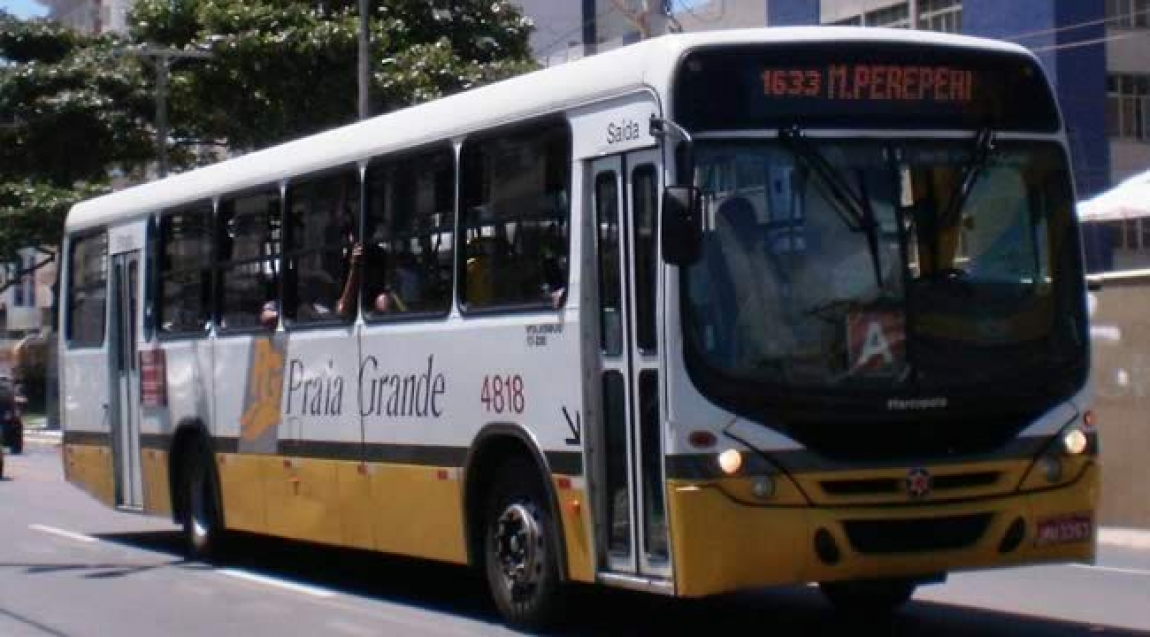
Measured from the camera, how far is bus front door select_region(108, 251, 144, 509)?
18.0 m

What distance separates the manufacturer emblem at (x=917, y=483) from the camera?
973cm

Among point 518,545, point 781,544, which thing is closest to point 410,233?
point 518,545

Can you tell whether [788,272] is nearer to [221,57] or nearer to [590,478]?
[590,478]

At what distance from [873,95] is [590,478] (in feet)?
8.40

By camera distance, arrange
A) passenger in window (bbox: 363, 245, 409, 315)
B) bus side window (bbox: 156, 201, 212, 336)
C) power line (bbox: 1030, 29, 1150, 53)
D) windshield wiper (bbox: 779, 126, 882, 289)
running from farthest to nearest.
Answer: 1. power line (bbox: 1030, 29, 1150, 53)
2. bus side window (bbox: 156, 201, 212, 336)
3. passenger in window (bbox: 363, 245, 409, 315)
4. windshield wiper (bbox: 779, 126, 882, 289)

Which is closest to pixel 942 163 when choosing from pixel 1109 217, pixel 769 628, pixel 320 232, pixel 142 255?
pixel 769 628

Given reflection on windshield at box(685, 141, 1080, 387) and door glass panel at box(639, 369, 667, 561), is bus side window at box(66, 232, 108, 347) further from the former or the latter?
reflection on windshield at box(685, 141, 1080, 387)

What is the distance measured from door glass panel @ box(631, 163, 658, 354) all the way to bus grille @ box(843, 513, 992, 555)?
4.63 ft

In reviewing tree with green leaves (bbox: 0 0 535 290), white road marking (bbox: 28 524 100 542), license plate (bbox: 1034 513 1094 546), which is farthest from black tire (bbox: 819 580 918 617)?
tree with green leaves (bbox: 0 0 535 290)

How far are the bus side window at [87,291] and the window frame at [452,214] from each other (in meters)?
6.13

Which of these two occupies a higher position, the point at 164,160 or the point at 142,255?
the point at 164,160

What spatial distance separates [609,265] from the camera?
1048 cm

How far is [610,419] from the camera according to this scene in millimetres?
10477

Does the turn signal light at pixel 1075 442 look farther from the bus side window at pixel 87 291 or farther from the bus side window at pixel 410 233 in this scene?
the bus side window at pixel 87 291
